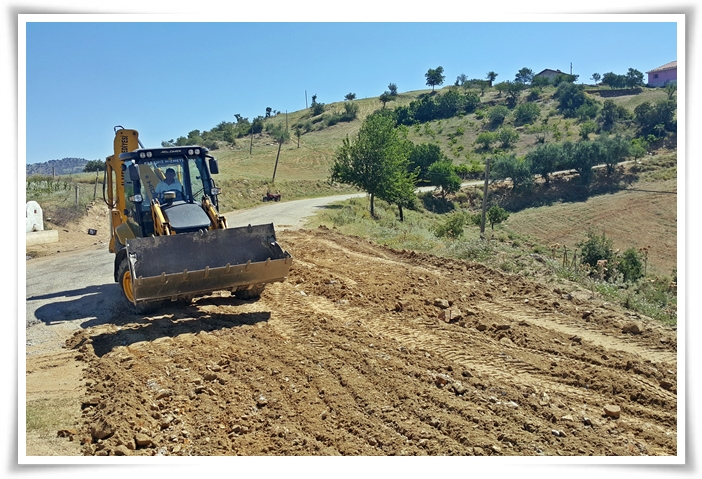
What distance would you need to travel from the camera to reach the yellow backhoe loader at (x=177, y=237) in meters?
8.84

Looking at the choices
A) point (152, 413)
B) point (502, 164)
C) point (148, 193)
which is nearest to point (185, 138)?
point (502, 164)

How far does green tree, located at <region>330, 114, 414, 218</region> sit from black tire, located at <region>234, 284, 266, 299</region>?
78.7 ft

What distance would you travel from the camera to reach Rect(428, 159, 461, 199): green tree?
50509mm

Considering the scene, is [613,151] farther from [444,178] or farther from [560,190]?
[444,178]

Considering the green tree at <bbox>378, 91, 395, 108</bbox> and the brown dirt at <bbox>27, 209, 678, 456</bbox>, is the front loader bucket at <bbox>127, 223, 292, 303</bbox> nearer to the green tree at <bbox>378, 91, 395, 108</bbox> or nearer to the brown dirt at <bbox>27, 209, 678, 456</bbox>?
the brown dirt at <bbox>27, 209, 678, 456</bbox>

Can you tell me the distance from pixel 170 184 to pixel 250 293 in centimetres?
234

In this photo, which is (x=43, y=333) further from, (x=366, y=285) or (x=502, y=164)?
(x=502, y=164)

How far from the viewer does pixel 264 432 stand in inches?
235

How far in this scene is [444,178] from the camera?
166ft

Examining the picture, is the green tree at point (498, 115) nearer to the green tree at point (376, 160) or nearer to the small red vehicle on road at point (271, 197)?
the small red vehicle on road at point (271, 197)

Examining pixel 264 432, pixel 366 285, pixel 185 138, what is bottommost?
pixel 264 432

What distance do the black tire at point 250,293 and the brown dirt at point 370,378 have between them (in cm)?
18

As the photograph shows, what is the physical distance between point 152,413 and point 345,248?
1081 centimetres

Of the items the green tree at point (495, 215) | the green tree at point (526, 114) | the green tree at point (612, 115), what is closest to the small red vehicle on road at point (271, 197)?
the green tree at point (495, 215)
